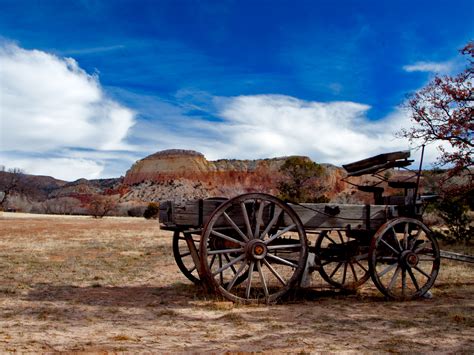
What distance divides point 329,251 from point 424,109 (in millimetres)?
9643

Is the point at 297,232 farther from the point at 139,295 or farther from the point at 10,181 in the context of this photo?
the point at 10,181

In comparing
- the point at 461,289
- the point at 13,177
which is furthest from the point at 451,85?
the point at 13,177

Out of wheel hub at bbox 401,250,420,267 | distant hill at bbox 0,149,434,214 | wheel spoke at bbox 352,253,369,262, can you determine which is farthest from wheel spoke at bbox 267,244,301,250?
distant hill at bbox 0,149,434,214

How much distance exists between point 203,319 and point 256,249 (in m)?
1.29

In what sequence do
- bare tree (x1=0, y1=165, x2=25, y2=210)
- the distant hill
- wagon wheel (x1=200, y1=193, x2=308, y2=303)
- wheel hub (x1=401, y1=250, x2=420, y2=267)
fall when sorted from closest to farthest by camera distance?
1. wagon wheel (x1=200, y1=193, x2=308, y2=303)
2. wheel hub (x1=401, y1=250, x2=420, y2=267)
3. bare tree (x1=0, y1=165, x2=25, y2=210)
4. the distant hill

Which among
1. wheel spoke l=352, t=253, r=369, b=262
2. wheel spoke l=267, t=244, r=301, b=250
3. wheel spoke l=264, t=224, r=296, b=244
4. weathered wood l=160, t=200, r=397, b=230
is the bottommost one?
wheel spoke l=352, t=253, r=369, b=262

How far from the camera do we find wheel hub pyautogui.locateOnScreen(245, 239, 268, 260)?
6465 millimetres

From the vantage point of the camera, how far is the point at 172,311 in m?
6.14

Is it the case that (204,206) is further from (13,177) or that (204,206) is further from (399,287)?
(13,177)

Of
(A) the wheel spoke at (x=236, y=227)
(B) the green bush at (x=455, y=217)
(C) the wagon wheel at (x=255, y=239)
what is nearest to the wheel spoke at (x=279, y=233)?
(C) the wagon wheel at (x=255, y=239)

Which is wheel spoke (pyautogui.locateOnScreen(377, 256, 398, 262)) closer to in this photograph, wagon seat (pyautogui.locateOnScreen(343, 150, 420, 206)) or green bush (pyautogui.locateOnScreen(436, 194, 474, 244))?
wagon seat (pyautogui.locateOnScreen(343, 150, 420, 206))

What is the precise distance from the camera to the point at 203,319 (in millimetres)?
5660

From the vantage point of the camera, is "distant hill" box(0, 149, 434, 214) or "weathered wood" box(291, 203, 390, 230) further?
"distant hill" box(0, 149, 434, 214)

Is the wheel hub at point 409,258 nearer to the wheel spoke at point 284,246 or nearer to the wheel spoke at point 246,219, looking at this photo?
the wheel spoke at point 284,246
